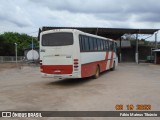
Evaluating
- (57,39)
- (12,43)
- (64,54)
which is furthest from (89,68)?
(12,43)

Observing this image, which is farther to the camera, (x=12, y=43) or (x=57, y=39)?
(x=12, y=43)

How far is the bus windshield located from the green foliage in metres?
57.7

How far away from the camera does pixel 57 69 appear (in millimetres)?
14344

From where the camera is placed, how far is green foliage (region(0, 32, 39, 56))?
234 ft

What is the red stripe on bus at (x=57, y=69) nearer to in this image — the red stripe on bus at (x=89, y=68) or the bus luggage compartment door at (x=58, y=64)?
the bus luggage compartment door at (x=58, y=64)

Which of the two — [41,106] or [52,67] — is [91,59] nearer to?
[52,67]

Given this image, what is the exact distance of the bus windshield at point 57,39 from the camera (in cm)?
1428

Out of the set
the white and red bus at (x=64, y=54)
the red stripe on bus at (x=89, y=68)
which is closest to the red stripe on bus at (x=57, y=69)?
the white and red bus at (x=64, y=54)

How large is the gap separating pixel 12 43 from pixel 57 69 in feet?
221

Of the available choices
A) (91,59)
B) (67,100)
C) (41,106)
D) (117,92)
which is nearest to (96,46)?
(91,59)

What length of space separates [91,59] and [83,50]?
1.73 metres

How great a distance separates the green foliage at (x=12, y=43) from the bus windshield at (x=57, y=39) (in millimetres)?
57732

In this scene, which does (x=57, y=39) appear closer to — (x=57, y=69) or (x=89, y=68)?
(x=57, y=69)

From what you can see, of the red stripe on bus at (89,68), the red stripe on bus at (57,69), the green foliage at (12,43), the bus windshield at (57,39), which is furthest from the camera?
the green foliage at (12,43)
